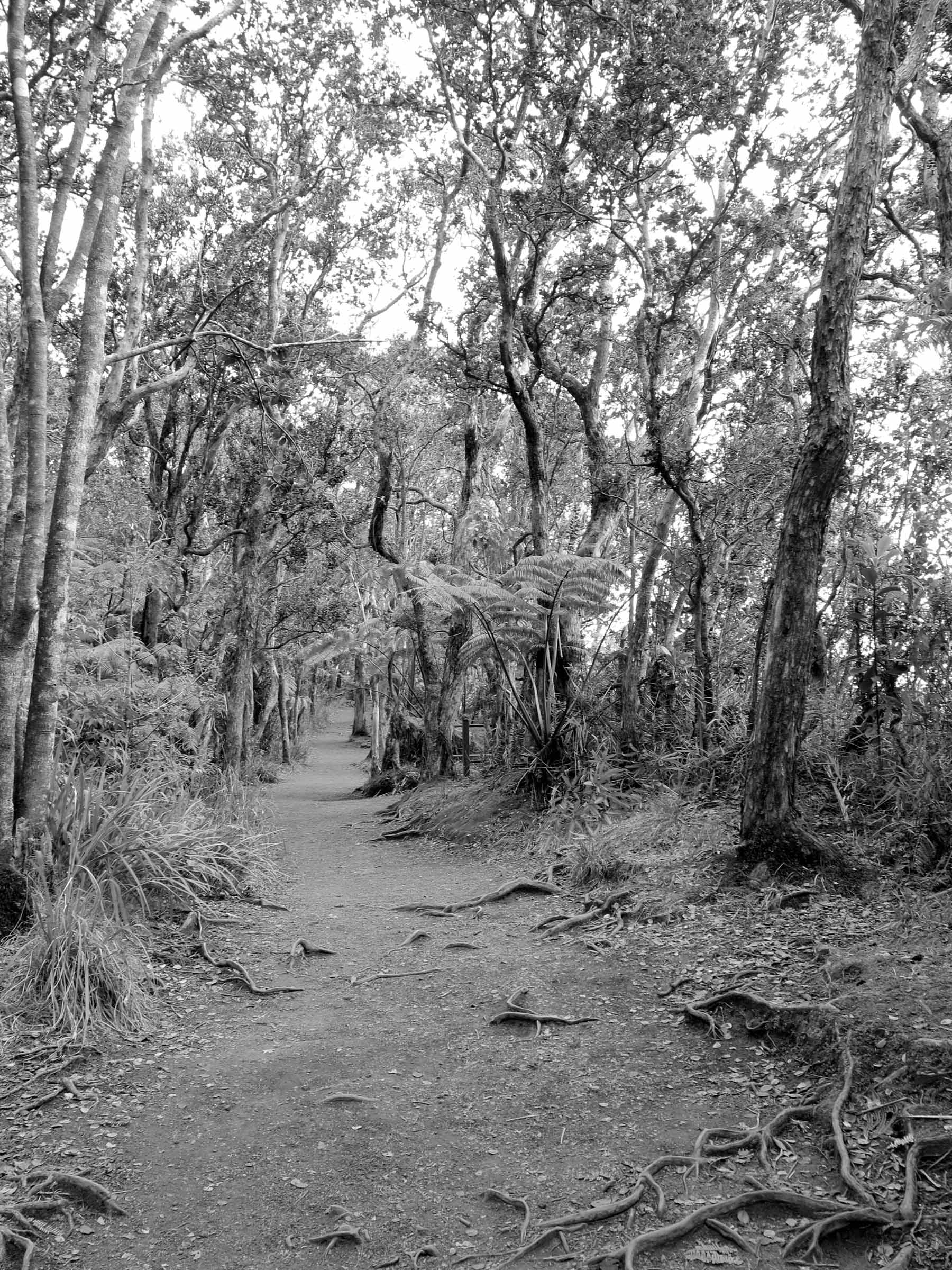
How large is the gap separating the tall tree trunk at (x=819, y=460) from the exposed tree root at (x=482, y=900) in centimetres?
196

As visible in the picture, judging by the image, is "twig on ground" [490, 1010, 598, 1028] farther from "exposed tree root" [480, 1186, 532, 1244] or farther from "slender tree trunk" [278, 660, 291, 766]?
"slender tree trunk" [278, 660, 291, 766]

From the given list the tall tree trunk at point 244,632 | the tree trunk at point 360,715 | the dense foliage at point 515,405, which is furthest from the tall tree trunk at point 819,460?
the tree trunk at point 360,715

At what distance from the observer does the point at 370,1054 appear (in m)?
4.06

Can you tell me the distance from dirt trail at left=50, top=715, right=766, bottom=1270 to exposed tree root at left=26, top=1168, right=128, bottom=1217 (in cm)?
7

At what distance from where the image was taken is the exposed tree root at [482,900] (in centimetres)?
656

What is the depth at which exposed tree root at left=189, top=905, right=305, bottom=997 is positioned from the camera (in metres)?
4.87

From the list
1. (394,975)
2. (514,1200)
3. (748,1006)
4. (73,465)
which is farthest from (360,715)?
(514,1200)

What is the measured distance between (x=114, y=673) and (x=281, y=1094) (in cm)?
547

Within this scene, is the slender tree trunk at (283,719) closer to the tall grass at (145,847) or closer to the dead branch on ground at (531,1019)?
the tall grass at (145,847)

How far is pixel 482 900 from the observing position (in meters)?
6.70

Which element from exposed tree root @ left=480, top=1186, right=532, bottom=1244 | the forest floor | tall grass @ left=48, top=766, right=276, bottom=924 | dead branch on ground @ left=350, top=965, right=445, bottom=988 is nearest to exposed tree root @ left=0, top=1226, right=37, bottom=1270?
the forest floor

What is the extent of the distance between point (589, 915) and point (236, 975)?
2329 mm

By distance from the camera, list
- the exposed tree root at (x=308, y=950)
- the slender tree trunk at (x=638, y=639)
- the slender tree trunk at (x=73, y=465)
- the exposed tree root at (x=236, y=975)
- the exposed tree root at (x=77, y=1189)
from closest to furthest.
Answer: the exposed tree root at (x=77, y=1189), the exposed tree root at (x=236, y=975), the slender tree trunk at (x=73, y=465), the exposed tree root at (x=308, y=950), the slender tree trunk at (x=638, y=639)

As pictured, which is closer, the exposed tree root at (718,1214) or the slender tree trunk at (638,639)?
the exposed tree root at (718,1214)
